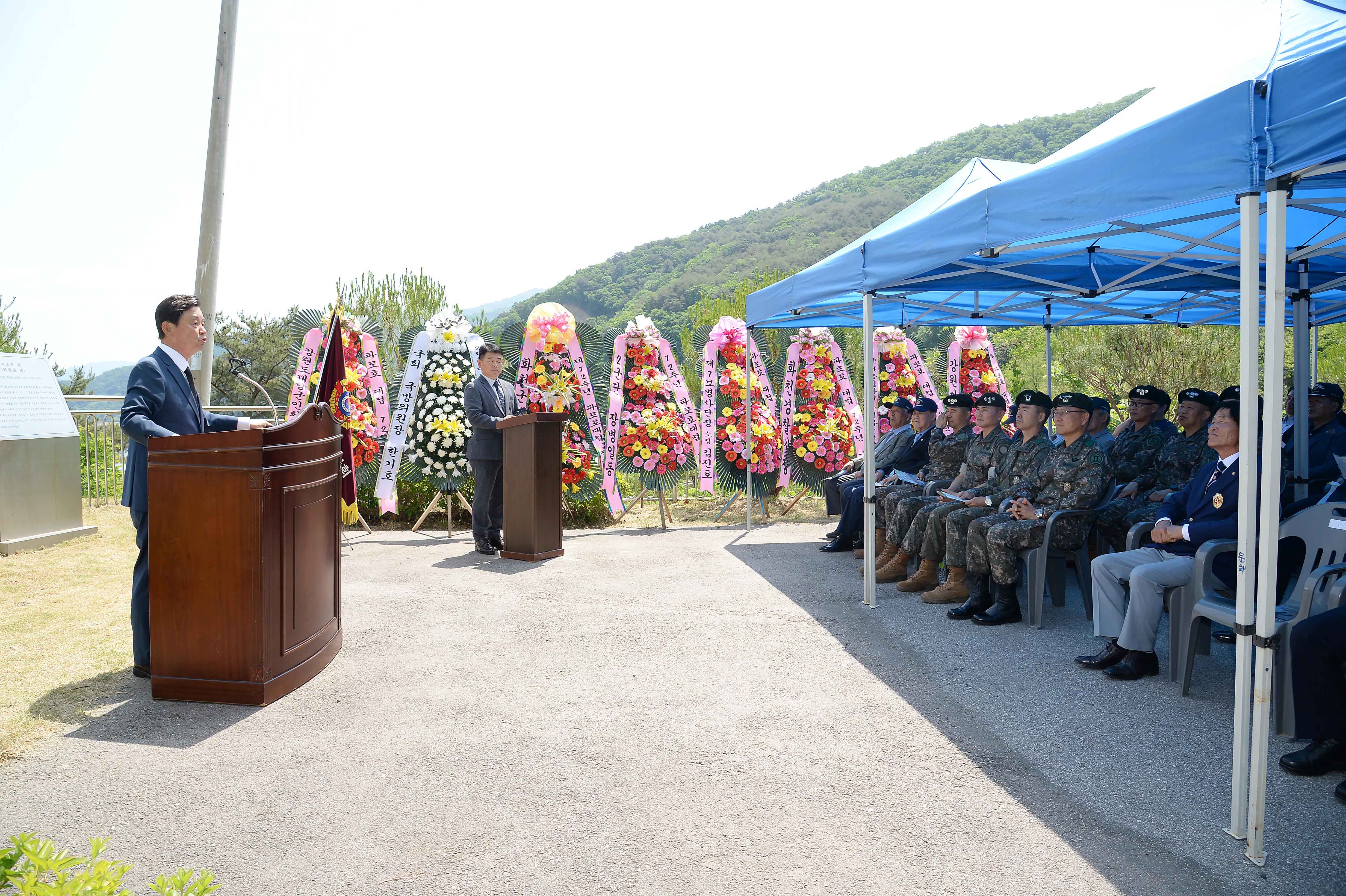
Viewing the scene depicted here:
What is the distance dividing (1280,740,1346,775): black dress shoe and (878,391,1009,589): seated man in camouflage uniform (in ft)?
8.95

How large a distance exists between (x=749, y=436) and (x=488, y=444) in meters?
3.14

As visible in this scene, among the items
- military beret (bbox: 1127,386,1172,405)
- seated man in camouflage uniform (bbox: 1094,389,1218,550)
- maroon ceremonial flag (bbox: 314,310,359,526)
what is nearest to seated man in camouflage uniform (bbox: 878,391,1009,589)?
seated man in camouflage uniform (bbox: 1094,389,1218,550)

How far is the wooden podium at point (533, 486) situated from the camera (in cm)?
706

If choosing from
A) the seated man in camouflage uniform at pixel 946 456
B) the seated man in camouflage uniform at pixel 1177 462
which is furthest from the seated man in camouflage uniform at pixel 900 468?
the seated man in camouflage uniform at pixel 1177 462

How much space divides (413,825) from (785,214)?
4500 centimetres

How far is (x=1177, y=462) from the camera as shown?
238 inches

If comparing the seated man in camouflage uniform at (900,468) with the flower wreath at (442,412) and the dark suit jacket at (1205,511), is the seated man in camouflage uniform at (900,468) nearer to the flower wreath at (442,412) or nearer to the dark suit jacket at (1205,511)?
the dark suit jacket at (1205,511)

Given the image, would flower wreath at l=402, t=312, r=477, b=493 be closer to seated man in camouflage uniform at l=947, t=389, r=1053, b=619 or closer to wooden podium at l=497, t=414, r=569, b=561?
wooden podium at l=497, t=414, r=569, b=561

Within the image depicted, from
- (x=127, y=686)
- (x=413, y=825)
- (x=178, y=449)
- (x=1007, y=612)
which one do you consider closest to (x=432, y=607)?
(x=127, y=686)

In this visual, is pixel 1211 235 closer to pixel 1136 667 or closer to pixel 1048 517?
pixel 1048 517

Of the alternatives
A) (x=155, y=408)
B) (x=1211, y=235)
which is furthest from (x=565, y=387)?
(x=1211, y=235)

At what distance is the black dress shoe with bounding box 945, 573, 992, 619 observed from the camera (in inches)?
209

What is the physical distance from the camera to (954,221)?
4.64 meters

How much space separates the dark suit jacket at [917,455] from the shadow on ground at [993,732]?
138 centimetres
